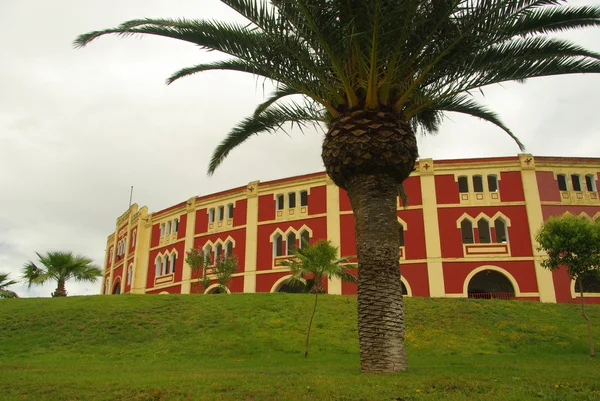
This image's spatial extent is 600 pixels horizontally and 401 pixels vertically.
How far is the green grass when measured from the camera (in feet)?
26.9

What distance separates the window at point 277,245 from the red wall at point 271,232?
29cm

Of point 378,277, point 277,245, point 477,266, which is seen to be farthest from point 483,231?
point 378,277

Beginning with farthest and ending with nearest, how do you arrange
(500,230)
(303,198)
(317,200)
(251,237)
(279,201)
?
(279,201) → (251,237) → (303,198) → (317,200) → (500,230)

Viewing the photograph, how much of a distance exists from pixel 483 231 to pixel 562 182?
5744mm

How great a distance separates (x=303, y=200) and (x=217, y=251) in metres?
8.24

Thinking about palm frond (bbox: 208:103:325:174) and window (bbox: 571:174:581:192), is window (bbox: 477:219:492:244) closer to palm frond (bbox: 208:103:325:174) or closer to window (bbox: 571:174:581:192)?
window (bbox: 571:174:581:192)

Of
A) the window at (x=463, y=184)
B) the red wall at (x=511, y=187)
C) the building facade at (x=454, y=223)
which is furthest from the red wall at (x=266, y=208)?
the red wall at (x=511, y=187)

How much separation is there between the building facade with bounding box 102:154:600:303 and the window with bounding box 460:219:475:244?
0.22 ft

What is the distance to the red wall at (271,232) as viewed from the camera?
3409cm

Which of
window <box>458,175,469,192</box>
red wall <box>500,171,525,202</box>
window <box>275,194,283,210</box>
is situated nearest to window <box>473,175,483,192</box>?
window <box>458,175,469,192</box>

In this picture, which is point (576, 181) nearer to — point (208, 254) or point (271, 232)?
point (271, 232)

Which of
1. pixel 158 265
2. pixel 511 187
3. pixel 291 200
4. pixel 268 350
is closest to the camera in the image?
pixel 268 350

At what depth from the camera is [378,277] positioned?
9.40 m

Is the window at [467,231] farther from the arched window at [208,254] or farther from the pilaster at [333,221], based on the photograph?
the arched window at [208,254]
